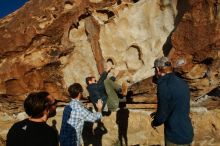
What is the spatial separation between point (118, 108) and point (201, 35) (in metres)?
2.75

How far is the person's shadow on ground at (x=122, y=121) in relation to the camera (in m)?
9.54

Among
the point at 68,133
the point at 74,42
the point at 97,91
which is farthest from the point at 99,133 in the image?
the point at 68,133

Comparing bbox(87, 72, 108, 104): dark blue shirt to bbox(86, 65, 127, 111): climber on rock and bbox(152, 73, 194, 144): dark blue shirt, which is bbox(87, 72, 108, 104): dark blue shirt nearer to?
bbox(86, 65, 127, 111): climber on rock

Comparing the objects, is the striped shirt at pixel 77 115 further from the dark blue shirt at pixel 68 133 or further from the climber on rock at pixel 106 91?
the climber on rock at pixel 106 91

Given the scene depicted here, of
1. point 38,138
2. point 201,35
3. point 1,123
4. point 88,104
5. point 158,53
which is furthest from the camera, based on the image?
point 1,123

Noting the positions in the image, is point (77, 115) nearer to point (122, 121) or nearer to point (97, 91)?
point (97, 91)

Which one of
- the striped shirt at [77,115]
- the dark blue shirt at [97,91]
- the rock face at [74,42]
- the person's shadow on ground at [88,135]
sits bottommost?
the person's shadow on ground at [88,135]

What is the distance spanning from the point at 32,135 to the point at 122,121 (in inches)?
241

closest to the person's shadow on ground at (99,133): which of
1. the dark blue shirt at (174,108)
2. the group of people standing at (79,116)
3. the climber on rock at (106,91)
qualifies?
the climber on rock at (106,91)

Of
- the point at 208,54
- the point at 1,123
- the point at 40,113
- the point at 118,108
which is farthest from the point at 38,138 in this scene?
the point at 1,123

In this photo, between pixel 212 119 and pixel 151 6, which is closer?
pixel 212 119

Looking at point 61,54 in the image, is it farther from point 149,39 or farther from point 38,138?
point 38,138

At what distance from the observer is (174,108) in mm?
4906

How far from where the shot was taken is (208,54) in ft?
26.7
